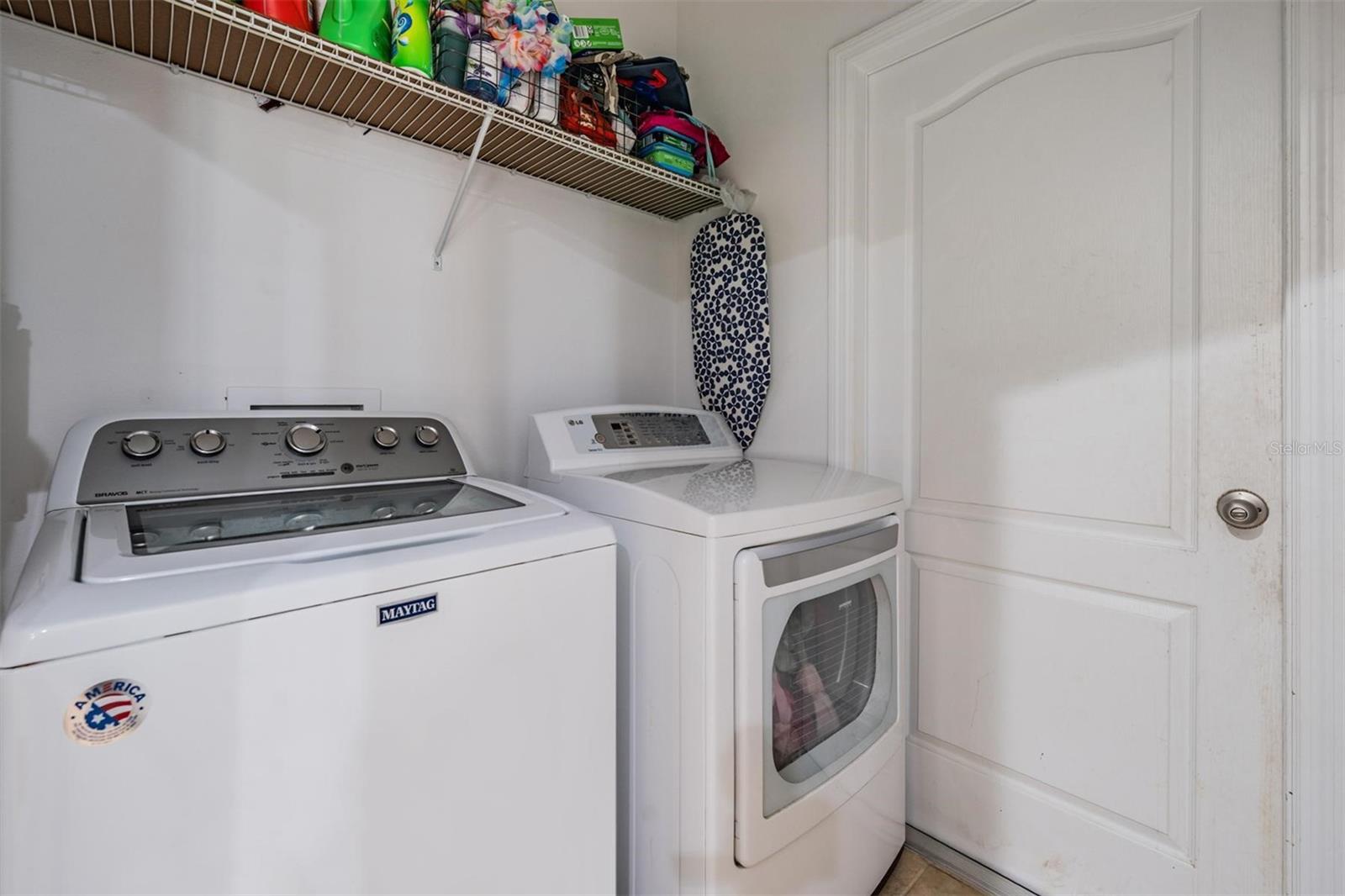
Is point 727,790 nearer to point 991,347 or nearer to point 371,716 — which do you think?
point 371,716

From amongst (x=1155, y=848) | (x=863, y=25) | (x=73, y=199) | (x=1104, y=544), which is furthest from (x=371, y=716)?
(x=863, y=25)

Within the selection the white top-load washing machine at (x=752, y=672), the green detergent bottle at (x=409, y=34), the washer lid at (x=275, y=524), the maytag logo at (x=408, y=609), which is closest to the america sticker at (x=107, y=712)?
the washer lid at (x=275, y=524)

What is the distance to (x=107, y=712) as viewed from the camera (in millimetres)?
583

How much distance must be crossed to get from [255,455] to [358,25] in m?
0.86

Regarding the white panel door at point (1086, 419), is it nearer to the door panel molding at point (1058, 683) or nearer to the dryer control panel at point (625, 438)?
the door panel molding at point (1058, 683)

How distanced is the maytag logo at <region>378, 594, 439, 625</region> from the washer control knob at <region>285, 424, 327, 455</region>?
581mm

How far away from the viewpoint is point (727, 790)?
1056mm

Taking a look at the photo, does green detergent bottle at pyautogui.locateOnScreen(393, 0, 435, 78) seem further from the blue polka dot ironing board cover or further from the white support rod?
the blue polka dot ironing board cover

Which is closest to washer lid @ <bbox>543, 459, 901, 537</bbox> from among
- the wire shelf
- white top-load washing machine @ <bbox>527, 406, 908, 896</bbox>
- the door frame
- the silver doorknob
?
white top-load washing machine @ <bbox>527, 406, 908, 896</bbox>

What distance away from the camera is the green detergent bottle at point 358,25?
3.65 ft

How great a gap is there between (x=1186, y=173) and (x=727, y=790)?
1.50 metres

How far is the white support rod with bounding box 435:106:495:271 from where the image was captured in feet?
4.28

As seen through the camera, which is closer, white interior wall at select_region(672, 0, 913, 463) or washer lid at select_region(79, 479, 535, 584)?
washer lid at select_region(79, 479, 535, 584)

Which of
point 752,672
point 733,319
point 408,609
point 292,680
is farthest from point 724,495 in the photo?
point 733,319
